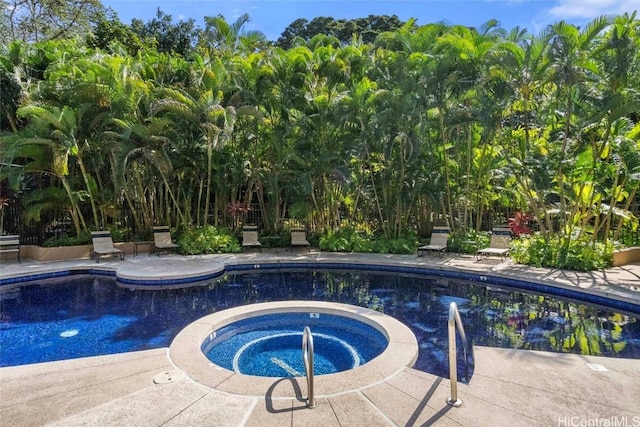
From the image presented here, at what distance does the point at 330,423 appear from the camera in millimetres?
3070

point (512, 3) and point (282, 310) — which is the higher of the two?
point (512, 3)

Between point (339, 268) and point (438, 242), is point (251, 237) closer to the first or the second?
point (339, 268)

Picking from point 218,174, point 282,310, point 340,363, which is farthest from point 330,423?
point 218,174

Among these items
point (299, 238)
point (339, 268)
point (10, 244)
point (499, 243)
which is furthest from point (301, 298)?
point (10, 244)

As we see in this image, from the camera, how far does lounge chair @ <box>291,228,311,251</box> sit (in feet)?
41.5

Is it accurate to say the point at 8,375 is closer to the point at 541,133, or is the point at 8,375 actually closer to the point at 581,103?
the point at 581,103

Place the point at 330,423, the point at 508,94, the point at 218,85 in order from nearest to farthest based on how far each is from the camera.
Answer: the point at 330,423 < the point at 508,94 < the point at 218,85

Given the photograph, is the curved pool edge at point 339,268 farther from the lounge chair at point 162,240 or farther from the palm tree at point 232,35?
the palm tree at point 232,35

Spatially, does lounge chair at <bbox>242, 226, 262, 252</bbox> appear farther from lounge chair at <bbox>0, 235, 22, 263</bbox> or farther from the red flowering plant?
the red flowering plant

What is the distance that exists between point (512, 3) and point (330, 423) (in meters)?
13.6

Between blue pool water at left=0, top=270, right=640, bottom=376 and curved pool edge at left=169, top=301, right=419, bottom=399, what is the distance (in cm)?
39

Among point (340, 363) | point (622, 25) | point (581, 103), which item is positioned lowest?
point (340, 363)

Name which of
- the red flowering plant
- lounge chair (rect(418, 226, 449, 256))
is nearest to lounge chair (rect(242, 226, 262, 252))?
lounge chair (rect(418, 226, 449, 256))

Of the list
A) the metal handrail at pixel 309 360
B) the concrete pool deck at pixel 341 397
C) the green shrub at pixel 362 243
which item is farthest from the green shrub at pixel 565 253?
the metal handrail at pixel 309 360
